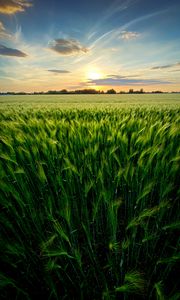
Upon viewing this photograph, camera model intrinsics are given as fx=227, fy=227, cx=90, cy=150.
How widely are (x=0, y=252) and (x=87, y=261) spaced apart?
1.00 feet

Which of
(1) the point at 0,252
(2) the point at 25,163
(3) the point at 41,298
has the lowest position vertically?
(3) the point at 41,298

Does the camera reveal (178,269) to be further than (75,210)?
No

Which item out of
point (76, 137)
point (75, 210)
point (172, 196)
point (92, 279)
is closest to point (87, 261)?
point (92, 279)

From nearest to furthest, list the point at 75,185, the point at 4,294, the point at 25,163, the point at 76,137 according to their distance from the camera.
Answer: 1. the point at 4,294
2. the point at 75,185
3. the point at 25,163
4. the point at 76,137

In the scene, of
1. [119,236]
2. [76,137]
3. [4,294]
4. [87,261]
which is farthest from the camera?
[76,137]

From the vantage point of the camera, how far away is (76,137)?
148 centimetres

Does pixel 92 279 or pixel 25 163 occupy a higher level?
pixel 25 163

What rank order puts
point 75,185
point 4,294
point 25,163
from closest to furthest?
point 4,294
point 75,185
point 25,163

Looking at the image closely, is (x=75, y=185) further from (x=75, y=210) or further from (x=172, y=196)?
(x=172, y=196)

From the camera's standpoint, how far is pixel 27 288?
0.72 meters

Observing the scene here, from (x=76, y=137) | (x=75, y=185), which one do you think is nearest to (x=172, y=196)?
(x=75, y=185)

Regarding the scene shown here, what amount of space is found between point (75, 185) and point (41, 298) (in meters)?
0.46

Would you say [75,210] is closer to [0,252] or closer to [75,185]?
[75,185]

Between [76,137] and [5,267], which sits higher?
[76,137]
